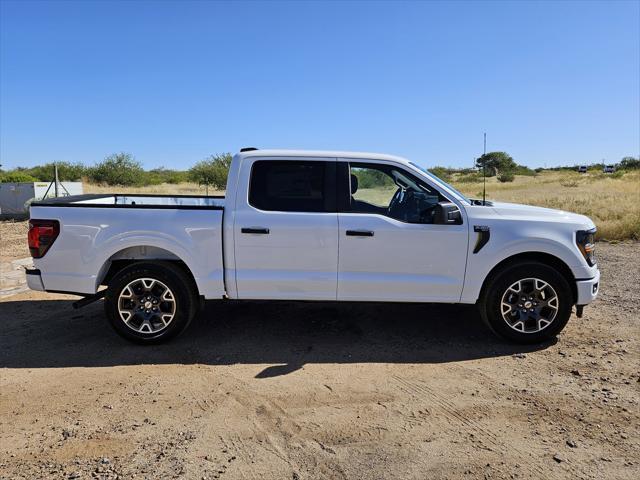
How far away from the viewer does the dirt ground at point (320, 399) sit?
3.04m

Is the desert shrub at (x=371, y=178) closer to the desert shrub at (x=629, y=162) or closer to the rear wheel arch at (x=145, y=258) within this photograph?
the rear wheel arch at (x=145, y=258)

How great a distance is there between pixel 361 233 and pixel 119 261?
8.54 ft

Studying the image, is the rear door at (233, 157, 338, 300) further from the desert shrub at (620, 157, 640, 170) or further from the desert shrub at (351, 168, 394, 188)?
the desert shrub at (620, 157, 640, 170)

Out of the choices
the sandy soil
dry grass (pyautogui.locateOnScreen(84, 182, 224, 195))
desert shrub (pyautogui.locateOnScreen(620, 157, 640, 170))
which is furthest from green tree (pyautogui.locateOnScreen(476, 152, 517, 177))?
desert shrub (pyautogui.locateOnScreen(620, 157, 640, 170))

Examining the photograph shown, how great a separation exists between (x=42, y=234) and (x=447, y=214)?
404 centimetres

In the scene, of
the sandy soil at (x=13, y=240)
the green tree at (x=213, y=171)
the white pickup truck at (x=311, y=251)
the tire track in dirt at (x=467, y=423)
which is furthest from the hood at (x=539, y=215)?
the green tree at (x=213, y=171)

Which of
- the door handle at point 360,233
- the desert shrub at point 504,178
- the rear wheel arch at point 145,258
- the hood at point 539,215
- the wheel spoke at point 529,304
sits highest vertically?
the desert shrub at point 504,178

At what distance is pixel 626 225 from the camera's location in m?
12.4

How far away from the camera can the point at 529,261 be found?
4.90m

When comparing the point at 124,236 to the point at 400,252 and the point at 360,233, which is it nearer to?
the point at 360,233

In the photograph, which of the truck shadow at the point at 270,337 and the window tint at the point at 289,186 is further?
the window tint at the point at 289,186

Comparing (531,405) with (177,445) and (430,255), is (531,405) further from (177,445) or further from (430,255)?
(177,445)

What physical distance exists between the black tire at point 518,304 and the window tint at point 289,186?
6.24 feet

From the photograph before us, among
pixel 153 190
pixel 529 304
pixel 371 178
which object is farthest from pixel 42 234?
pixel 153 190
